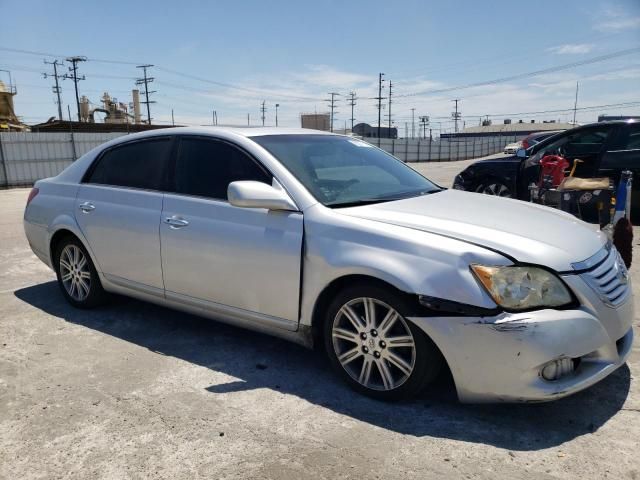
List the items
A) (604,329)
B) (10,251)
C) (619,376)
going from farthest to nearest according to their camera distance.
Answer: (10,251) → (619,376) → (604,329)

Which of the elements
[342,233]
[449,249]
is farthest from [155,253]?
[449,249]

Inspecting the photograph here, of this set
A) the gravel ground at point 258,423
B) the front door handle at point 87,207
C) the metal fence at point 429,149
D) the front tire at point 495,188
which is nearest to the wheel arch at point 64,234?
the front door handle at point 87,207

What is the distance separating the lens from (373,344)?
117 inches

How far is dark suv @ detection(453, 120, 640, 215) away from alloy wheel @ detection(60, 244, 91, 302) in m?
6.59

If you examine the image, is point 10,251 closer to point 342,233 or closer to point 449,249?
point 342,233

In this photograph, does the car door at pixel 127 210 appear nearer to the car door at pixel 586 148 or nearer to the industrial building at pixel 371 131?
the car door at pixel 586 148

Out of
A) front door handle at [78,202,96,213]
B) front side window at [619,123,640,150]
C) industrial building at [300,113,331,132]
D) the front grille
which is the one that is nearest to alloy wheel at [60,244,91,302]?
front door handle at [78,202,96,213]

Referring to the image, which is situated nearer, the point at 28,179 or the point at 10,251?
the point at 10,251

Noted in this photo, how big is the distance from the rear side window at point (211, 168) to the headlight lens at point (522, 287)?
1.55 m

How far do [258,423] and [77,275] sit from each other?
273 cm

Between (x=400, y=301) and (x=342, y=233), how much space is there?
52 centimetres

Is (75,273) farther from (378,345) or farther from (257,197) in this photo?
(378,345)

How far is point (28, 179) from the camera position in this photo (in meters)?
22.6

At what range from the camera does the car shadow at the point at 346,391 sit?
2.71 metres
